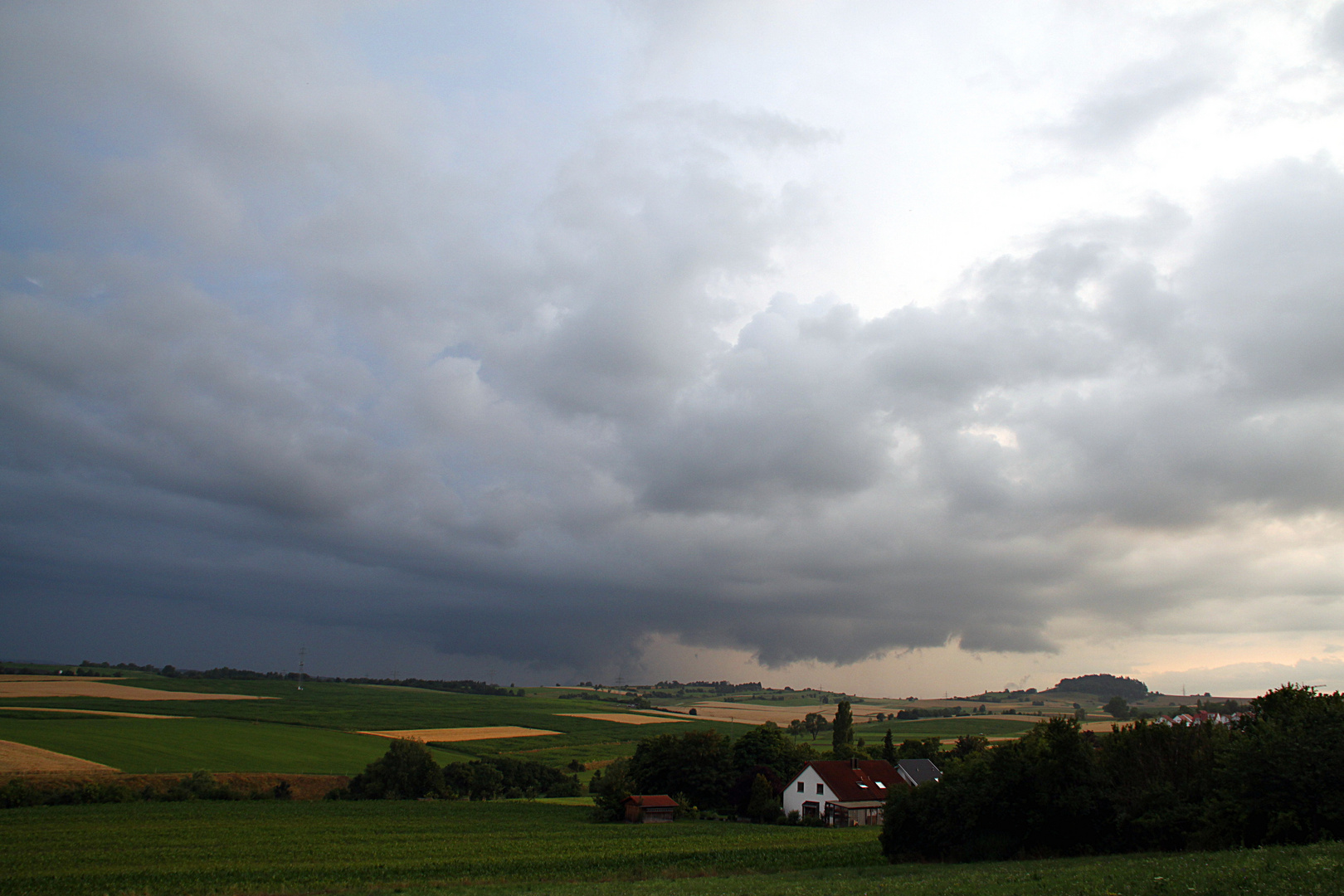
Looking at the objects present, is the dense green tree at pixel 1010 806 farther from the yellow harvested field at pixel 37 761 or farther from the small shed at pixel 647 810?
the yellow harvested field at pixel 37 761

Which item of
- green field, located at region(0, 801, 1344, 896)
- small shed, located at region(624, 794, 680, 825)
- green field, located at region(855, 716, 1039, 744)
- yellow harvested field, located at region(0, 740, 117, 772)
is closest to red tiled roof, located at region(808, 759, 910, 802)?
green field, located at region(0, 801, 1344, 896)

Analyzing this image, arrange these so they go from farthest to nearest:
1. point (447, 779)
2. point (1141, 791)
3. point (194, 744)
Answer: point (194, 744), point (447, 779), point (1141, 791)

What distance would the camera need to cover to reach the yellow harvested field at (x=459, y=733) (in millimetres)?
135212

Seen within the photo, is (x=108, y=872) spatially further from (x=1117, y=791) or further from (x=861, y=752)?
(x=861, y=752)

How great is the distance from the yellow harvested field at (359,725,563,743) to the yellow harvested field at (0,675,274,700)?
60.4 meters

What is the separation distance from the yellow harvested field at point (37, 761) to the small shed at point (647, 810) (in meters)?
54.0

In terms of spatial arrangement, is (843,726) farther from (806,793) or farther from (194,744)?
(194,744)

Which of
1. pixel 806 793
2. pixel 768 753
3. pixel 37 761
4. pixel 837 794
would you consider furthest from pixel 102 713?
pixel 837 794

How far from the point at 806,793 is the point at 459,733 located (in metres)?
90.5

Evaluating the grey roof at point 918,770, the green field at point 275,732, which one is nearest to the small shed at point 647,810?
the grey roof at point 918,770

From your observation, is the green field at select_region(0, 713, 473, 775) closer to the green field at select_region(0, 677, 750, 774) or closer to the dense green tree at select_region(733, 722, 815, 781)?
the green field at select_region(0, 677, 750, 774)

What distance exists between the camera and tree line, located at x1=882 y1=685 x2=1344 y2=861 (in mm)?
26000

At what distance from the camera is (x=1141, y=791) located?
111 ft

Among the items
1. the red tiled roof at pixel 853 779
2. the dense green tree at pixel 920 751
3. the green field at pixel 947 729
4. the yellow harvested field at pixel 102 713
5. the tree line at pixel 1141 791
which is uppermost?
the tree line at pixel 1141 791
